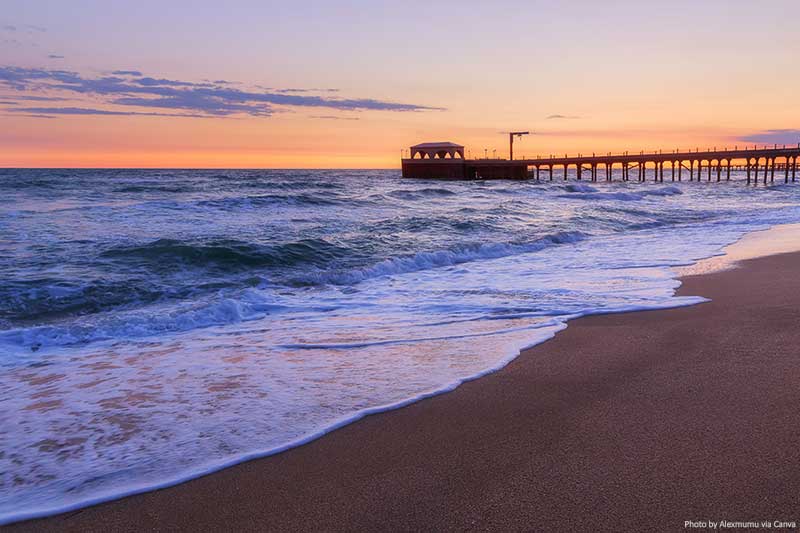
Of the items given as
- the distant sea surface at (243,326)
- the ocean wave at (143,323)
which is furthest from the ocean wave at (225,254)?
the ocean wave at (143,323)

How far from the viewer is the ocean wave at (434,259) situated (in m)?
10.0

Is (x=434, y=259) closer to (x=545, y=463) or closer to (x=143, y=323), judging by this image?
(x=143, y=323)

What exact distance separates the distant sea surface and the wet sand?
0.26 m

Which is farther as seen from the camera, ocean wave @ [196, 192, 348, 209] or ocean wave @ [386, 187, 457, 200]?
ocean wave @ [386, 187, 457, 200]

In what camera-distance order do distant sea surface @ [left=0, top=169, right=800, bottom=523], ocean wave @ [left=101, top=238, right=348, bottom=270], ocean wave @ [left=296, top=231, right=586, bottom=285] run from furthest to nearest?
ocean wave @ [left=101, top=238, right=348, bottom=270], ocean wave @ [left=296, top=231, right=586, bottom=285], distant sea surface @ [left=0, top=169, right=800, bottom=523]

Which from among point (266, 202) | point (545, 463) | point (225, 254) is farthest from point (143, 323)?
point (266, 202)

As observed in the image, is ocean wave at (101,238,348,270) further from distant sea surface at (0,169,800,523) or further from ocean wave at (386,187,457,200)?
ocean wave at (386,187,457,200)

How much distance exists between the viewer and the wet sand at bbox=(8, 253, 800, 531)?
8.02 feet

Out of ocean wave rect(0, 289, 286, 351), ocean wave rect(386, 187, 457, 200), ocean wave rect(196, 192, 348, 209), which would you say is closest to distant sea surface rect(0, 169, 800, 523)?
ocean wave rect(0, 289, 286, 351)

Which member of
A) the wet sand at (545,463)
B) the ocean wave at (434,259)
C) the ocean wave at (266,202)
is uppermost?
the ocean wave at (266,202)

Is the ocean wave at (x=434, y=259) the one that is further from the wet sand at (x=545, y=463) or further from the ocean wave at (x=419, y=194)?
the ocean wave at (x=419, y=194)

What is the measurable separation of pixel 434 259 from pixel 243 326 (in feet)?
19.2

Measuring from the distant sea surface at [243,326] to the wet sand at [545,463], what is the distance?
26 centimetres

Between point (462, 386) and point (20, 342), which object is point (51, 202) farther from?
point (462, 386)
